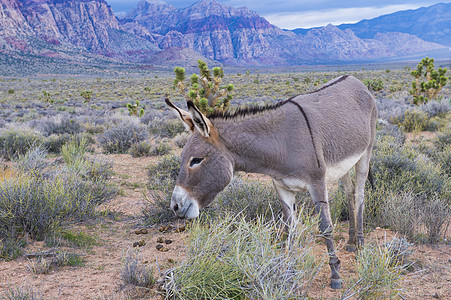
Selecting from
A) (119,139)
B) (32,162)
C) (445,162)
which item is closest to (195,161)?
(32,162)

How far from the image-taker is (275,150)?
12.4 feet

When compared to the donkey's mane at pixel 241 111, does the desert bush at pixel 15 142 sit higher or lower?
lower

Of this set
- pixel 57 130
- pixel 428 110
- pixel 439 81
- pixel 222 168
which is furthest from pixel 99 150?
pixel 439 81

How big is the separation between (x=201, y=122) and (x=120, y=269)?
7.20 feet

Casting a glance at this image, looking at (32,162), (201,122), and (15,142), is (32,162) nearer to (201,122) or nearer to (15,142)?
(15,142)

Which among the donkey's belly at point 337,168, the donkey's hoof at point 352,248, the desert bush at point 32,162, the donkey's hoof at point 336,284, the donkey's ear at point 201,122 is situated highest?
the donkey's ear at point 201,122

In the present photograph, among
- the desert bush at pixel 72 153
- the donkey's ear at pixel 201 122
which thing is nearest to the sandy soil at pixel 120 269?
the donkey's ear at pixel 201 122

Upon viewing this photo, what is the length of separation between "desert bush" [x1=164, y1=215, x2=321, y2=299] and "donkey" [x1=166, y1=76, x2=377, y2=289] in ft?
1.50

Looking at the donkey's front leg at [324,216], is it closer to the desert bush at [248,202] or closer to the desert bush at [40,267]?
the desert bush at [248,202]

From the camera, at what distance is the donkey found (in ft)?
11.8

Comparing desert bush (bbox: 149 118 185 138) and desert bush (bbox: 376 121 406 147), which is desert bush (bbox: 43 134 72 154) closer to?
desert bush (bbox: 149 118 185 138)

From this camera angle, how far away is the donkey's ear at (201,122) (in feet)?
10.9

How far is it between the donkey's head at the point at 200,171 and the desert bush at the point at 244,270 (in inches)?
14.0

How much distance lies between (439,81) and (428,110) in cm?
632
